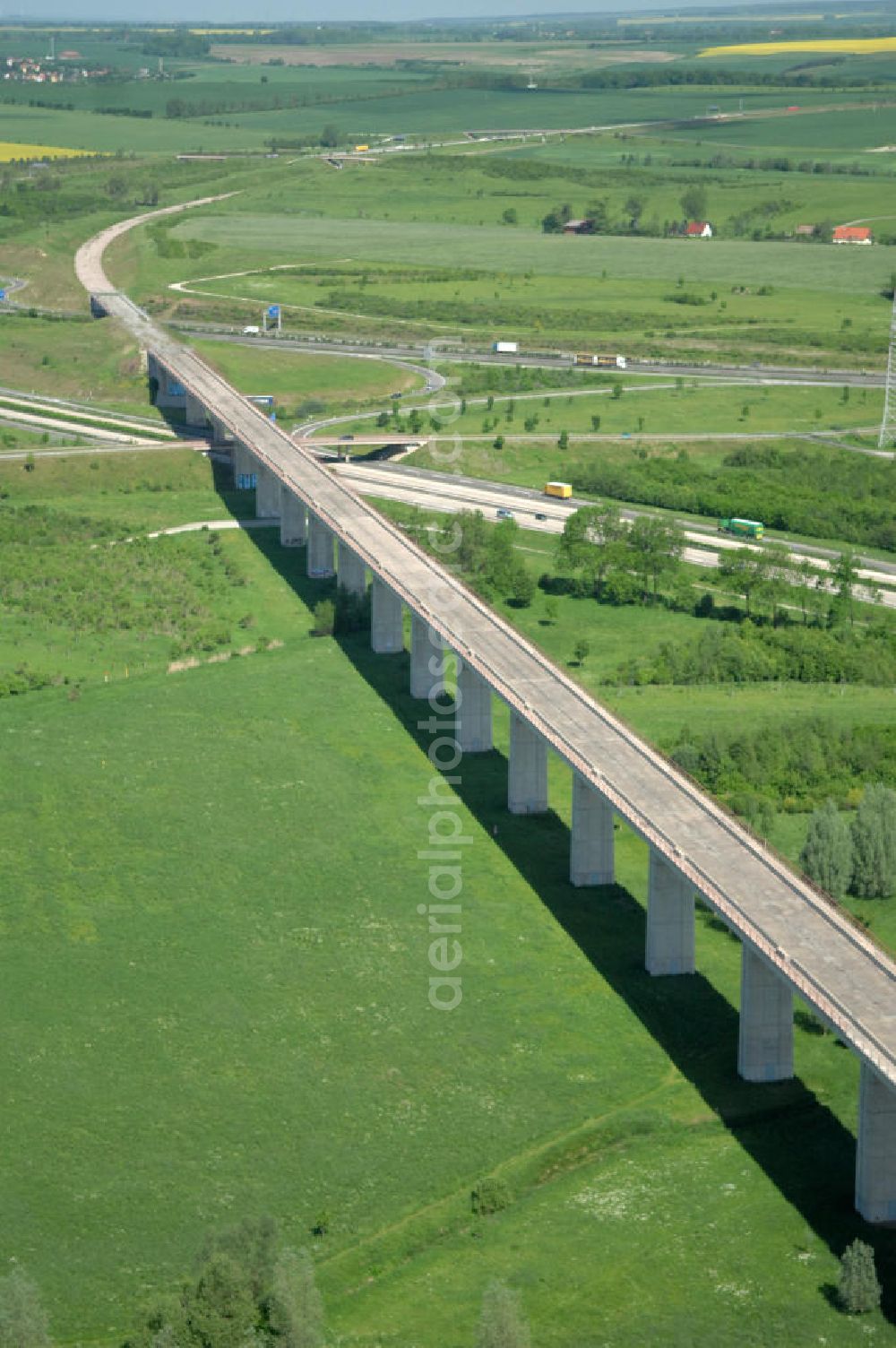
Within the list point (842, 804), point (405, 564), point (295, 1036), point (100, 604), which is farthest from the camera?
point (100, 604)

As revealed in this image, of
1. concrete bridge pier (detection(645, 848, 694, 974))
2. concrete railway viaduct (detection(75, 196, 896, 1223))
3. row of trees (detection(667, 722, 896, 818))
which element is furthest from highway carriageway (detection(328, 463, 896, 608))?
concrete bridge pier (detection(645, 848, 694, 974))

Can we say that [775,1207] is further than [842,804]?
No

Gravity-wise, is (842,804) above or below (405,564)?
below

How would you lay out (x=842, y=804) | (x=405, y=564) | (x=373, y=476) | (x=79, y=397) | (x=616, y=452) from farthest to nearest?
(x=79, y=397) → (x=616, y=452) → (x=373, y=476) → (x=405, y=564) → (x=842, y=804)

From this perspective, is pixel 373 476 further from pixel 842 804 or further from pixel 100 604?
pixel 842 804

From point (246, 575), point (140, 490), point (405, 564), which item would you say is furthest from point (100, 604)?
point (140, 490)

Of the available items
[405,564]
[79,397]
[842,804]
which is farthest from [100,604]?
[79,397]

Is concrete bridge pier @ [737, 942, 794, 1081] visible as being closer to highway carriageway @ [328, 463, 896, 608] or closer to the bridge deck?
the bridge deck
